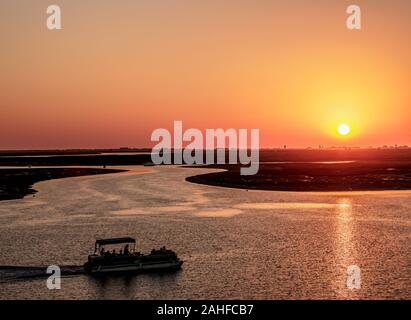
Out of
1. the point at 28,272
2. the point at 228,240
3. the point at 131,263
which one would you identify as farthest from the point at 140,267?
the point at 228,240

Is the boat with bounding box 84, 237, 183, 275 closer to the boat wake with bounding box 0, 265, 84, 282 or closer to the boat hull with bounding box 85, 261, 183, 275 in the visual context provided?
the boat hull with bounding box 85, 261, 183, 275

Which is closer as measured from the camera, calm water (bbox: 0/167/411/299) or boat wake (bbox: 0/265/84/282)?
calm water (bbox: 0/167/411/299)

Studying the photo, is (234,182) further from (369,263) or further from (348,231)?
(369,263)

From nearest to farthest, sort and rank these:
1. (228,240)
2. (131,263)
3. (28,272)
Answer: (28,272) → (131,263) → (228,240)

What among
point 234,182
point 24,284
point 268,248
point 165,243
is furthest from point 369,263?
point 234,182

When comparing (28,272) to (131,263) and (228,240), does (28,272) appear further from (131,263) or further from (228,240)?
(228,240)

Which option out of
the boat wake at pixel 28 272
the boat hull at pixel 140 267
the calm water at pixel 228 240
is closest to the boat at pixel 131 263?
the boat hull at pixel 140 267

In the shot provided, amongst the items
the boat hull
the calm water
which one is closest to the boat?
the boat hull
